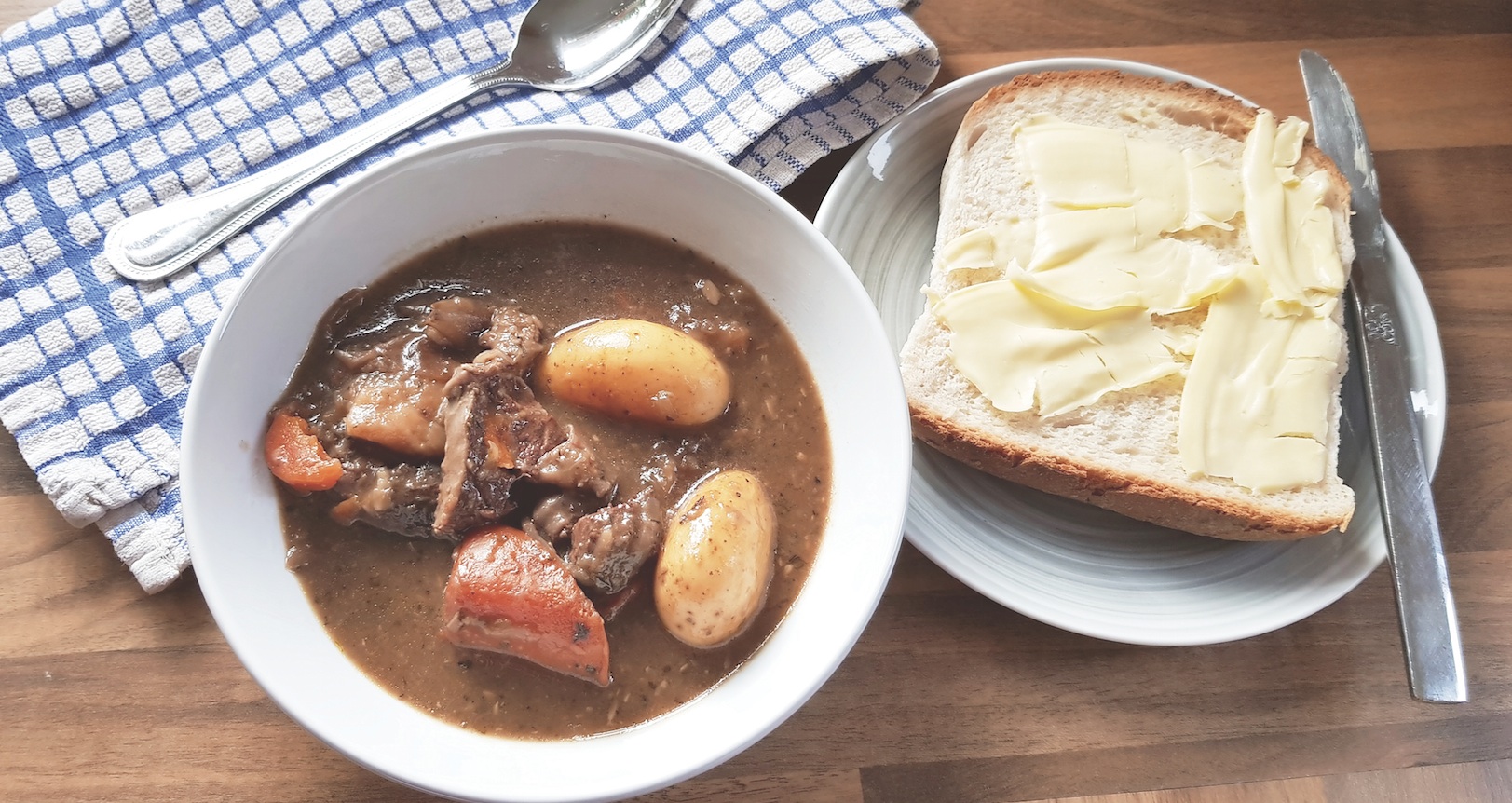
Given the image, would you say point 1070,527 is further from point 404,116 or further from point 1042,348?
point 404,116

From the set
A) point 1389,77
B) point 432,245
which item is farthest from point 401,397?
point 1389,77

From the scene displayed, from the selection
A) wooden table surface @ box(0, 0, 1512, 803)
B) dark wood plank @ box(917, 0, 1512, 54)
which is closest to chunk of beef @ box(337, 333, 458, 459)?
wooden table surface @ box(0, 0, 1512, 803)

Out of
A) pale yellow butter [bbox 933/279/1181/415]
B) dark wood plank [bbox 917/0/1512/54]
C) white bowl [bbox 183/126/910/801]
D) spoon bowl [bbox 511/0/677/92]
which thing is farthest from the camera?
dark wood plank [bbox 917/0/1512/54]

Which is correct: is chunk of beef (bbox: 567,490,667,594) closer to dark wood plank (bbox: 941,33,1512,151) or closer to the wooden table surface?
the wooden table surface

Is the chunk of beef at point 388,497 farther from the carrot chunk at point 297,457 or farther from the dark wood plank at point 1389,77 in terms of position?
the dark wood plank at point 1389,77

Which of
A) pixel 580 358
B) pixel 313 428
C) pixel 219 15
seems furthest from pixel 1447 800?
pixel 219 15

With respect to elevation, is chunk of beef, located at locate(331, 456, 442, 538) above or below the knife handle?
above

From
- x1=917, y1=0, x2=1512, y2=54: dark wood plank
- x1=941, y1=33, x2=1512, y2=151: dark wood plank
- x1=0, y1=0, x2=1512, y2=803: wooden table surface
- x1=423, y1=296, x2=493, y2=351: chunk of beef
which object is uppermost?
x1=917, y1=0, x2=1512, y2=54: dark wood plank
